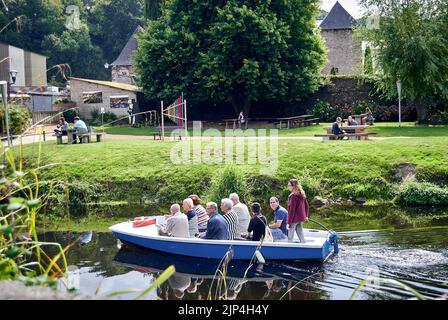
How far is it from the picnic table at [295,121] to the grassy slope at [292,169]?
11.4 m

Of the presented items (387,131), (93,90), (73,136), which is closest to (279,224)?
(73,136)

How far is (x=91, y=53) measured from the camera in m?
75.6

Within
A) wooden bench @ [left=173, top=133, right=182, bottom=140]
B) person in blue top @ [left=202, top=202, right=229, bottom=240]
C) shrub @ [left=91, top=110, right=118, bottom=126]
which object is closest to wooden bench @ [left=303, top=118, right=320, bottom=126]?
wooden bench @ [left=173, top=133, right=182, bottom=140]

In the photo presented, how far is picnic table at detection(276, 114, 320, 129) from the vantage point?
121 ft

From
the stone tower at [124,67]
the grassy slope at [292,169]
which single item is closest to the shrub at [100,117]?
the grassy slope at [292,169]

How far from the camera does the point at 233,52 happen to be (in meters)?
38.1

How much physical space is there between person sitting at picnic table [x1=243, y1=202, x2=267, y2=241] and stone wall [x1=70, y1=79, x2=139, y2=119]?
31.1m

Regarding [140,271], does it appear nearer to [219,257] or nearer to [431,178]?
[219,257]

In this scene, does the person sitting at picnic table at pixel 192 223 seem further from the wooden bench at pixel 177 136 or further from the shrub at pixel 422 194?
the wooden bench at pixel 177 136

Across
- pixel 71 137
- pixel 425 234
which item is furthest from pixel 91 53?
pixel 425 234

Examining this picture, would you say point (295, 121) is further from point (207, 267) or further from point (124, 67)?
point (124, 67)

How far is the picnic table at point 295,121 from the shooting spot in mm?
36938

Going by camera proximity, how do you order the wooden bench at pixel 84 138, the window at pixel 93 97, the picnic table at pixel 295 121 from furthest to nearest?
1. the window at pixel 93 97
2. the picnic table at pixel 295 121
3. the wooden bench at pixel 84 138

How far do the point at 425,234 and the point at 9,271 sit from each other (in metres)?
12.8
